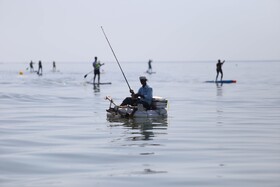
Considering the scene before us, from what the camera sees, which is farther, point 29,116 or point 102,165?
point 29,116

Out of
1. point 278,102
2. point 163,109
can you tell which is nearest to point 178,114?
point 163,109

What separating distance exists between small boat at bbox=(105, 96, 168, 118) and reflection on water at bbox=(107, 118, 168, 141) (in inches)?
6.4

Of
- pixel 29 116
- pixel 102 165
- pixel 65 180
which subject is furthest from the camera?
A: pixel 29 116

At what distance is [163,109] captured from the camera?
18859 mm

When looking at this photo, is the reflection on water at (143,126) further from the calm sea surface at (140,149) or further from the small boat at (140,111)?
the small boat at (140,111)

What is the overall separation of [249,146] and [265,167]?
104 inches

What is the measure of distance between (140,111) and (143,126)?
178 cm

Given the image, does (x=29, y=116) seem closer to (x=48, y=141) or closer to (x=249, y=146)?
(x=48, y=141)

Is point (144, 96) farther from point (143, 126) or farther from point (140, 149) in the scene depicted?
point (140, 149)

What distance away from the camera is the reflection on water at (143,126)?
14.5 metres

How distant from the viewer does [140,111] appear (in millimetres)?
18406

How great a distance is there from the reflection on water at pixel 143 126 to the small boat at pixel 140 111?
0.16 metres

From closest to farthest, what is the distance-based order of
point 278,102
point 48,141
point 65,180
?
point 65,180 < point 48,141 < point 278,102

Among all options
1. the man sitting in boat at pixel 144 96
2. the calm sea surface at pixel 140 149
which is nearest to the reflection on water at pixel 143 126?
the calm sea surface at pixel 140 149
